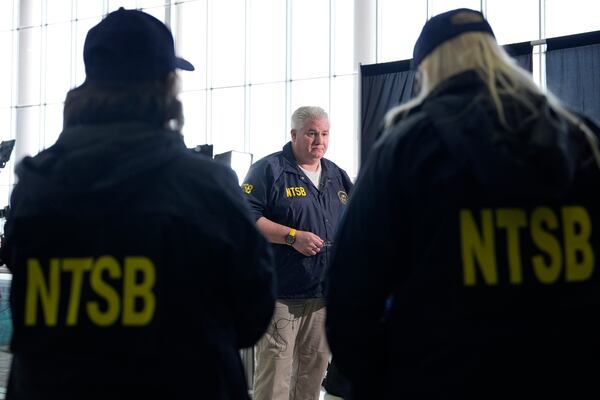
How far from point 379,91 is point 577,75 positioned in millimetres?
1446

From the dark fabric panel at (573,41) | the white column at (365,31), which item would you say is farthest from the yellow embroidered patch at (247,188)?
the white column at (365,31)

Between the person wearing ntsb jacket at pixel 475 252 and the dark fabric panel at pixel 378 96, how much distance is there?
12.6 ft

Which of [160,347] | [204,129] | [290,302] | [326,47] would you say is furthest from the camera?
[204,129]

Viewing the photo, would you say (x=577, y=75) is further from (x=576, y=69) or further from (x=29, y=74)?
(x=29, y=74)

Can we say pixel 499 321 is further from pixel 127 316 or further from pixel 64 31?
pixel 64 31

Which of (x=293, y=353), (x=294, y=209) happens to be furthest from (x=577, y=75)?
(x=293, y=353)

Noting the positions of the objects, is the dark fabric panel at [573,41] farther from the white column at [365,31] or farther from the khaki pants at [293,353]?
the white column at [365,31]

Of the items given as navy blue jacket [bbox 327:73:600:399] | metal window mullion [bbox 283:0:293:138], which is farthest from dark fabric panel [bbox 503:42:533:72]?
metal window mullion [bbox 283:0:293:138]

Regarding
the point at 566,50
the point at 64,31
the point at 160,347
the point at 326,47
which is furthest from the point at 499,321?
the point at 64,31

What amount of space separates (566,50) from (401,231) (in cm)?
371

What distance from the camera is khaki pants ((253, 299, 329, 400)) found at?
131 inches

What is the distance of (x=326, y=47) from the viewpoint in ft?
33.3

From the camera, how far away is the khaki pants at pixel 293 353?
3338mm

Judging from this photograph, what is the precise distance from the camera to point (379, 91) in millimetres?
5359
